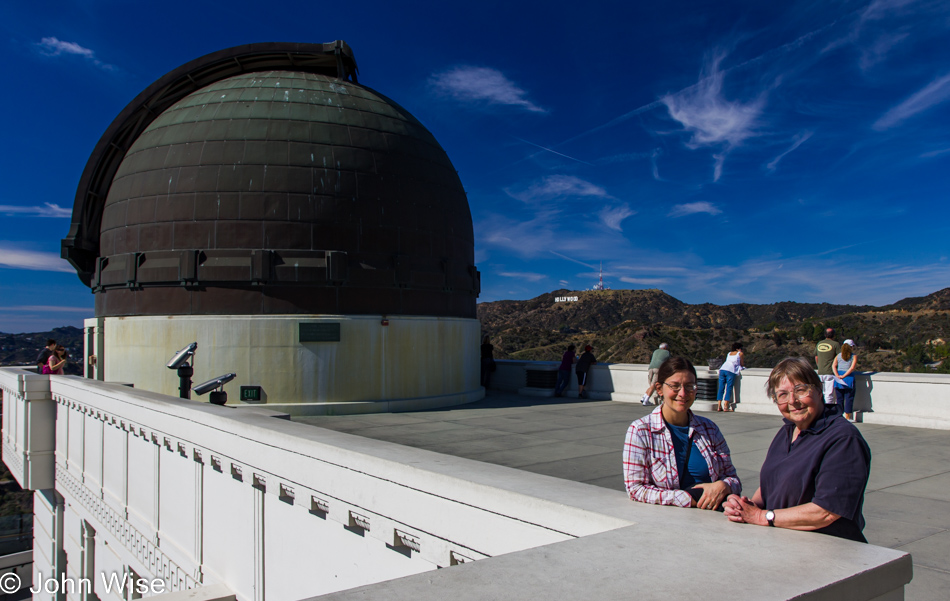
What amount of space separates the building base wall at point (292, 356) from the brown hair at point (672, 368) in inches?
434

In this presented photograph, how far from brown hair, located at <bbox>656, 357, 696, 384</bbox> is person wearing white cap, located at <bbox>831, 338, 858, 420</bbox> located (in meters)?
8.67

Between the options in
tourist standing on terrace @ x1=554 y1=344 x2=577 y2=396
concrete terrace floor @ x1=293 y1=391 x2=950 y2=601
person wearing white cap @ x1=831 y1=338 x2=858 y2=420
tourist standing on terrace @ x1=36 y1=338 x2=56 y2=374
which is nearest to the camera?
concrete terrace floor @ x1=293 y1=391 x2=950 y2=601

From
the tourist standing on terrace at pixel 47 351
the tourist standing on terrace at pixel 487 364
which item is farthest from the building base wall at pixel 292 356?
→ the tourist standing on terrace at pixel 487 364

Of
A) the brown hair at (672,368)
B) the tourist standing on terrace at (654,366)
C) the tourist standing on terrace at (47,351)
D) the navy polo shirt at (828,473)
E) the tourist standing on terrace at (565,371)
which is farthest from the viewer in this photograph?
the tourist standing on terrace at (565,371)

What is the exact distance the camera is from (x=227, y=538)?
24.1 ft

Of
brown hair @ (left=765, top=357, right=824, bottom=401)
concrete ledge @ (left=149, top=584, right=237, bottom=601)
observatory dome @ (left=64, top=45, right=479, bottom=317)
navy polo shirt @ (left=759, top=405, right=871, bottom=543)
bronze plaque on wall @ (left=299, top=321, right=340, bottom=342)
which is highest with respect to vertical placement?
observatory dome @ (left=64, top=45, right=479, bottom=317)

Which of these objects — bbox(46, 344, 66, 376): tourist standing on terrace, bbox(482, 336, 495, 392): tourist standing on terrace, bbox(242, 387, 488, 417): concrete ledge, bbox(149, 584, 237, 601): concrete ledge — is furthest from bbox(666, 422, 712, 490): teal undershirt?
bbox(46, 344, 66, 376): tourist standing on terrace

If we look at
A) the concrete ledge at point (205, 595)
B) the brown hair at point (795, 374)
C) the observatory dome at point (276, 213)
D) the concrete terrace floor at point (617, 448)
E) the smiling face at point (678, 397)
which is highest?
the observatory dome at point (276, 213)

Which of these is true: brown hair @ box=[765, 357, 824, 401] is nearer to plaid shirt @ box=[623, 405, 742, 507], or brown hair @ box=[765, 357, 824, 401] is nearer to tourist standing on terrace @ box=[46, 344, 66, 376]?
plaid shirt @ box=[623, 405, 742, 507]

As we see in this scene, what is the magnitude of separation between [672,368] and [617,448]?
234 inches

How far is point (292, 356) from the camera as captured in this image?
13773mm

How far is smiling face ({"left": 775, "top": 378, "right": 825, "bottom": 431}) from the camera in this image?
124 inches

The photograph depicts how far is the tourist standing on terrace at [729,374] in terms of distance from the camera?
44.3 ft

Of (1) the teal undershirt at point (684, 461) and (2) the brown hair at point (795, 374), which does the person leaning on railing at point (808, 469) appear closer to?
(2) the brown hair at point (795, 374)
